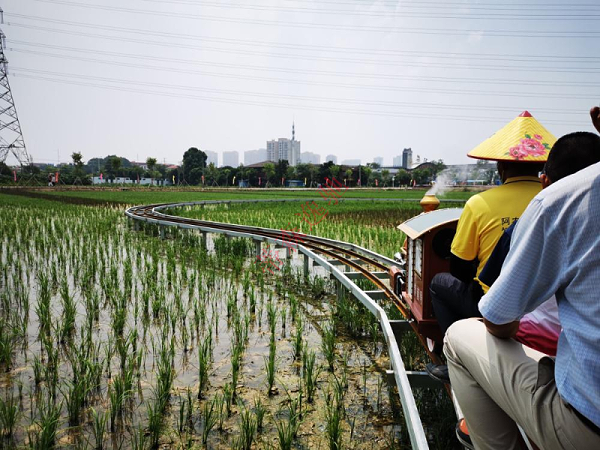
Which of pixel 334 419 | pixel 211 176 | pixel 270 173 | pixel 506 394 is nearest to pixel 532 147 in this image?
pixel 506 394

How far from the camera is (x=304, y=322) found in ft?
15.2

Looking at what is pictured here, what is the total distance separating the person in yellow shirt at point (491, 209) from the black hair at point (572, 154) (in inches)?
18.9

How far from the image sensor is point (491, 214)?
2.10 metres

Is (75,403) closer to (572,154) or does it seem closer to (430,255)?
(430,255)

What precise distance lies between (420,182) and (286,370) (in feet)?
226

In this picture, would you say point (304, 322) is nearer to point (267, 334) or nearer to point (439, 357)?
point (267, 334)

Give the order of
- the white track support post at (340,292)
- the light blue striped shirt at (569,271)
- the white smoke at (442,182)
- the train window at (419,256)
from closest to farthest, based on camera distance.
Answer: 1. the light blue striped shirt at (569,271)
2. the train window at (419,256)
3. the white smoke at (442,182)
4. the white track support post at (340,292)

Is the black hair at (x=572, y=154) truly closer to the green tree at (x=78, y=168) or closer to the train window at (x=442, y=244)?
the train window at (x=442, y=244)

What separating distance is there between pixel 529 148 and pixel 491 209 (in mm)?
398

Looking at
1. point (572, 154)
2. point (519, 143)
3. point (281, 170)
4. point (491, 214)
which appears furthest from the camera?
point (281, 170)

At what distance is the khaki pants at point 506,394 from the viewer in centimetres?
119

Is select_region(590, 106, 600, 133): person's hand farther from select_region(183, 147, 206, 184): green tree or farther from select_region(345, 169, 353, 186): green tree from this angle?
select_region(183, 147, 206, 184): green tree

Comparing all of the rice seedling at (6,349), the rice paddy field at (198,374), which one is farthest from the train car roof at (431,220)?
the rice seedling at (6,349)

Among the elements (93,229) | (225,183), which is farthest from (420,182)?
(93,229)
